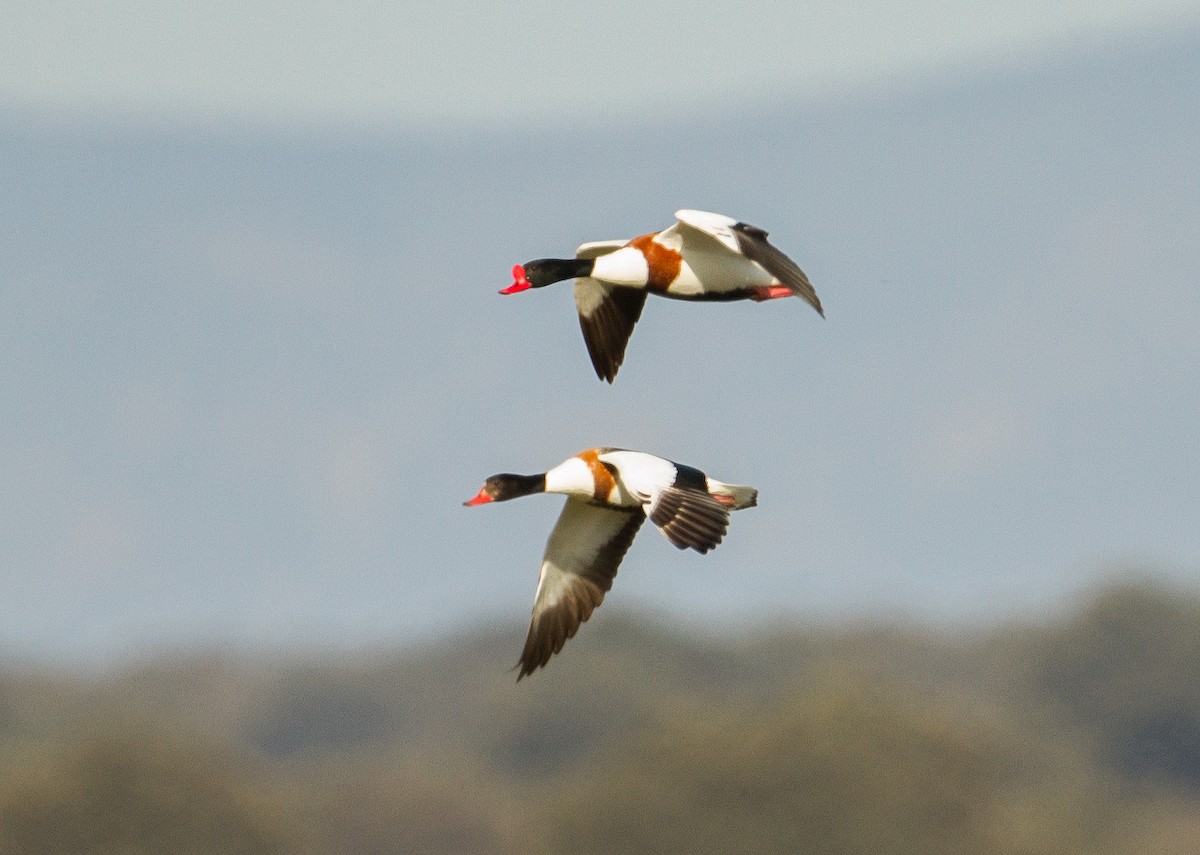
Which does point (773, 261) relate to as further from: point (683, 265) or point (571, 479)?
point (571, 479)

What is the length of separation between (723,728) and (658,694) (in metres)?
38.0

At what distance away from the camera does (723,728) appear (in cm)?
5838

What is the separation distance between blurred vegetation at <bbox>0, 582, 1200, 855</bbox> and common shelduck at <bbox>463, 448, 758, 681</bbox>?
1464 inches

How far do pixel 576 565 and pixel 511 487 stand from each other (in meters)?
0.75

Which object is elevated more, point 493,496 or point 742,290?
point 742,290

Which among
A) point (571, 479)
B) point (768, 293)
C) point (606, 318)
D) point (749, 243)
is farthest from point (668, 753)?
point (749, 243)

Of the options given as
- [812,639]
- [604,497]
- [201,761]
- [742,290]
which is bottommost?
[812,639]

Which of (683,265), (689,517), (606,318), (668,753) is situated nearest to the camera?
(689,517)

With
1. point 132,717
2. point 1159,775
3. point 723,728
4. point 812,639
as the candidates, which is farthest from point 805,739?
point 812,639

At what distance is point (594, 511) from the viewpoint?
14.2m

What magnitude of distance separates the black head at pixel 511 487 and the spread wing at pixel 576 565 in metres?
0.47

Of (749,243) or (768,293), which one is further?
(768,293)

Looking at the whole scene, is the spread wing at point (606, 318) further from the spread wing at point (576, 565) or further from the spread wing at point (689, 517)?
the spread wing at point (689, 517)

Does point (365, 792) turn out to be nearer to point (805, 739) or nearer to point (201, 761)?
point (201, 761)
